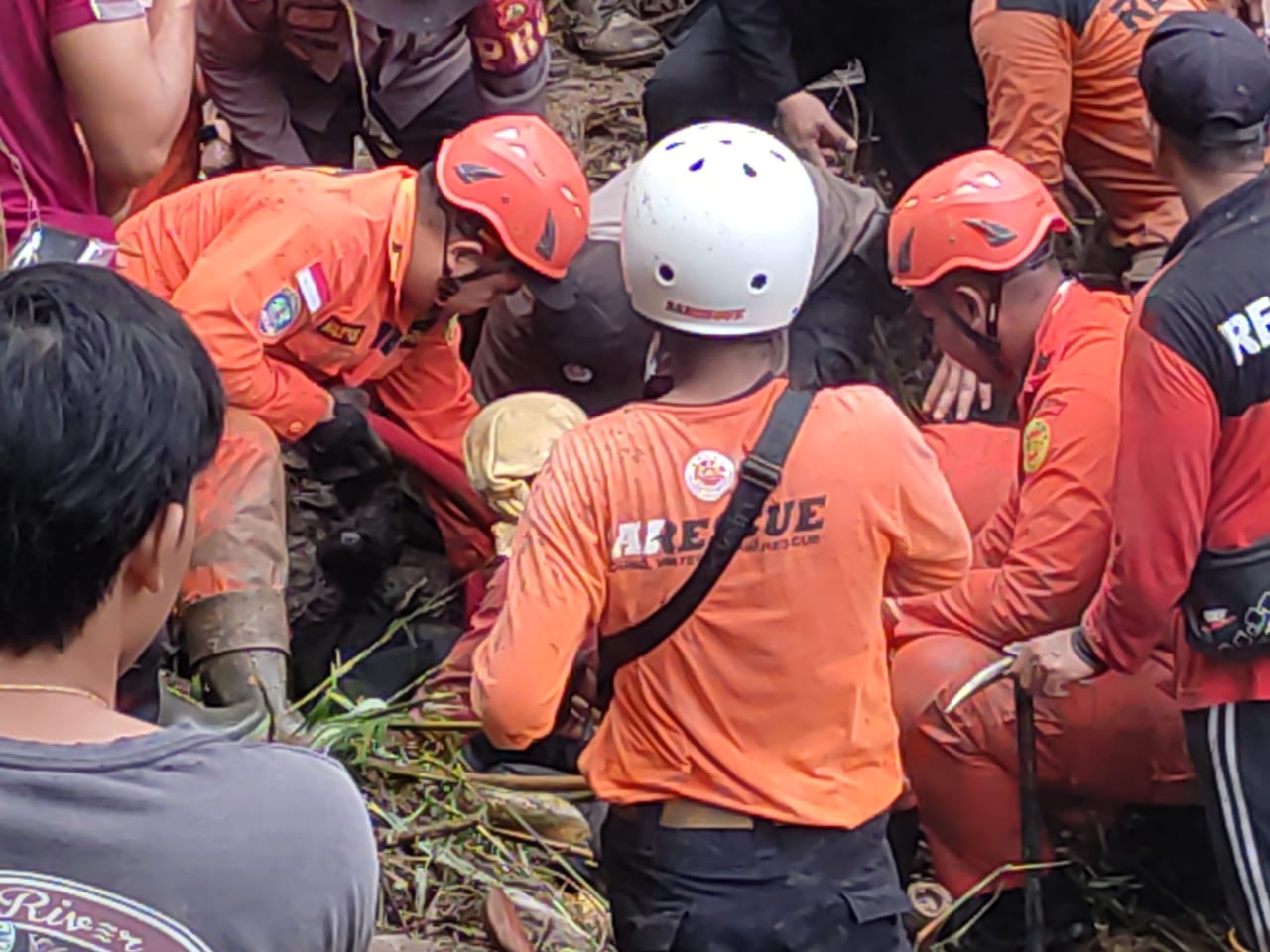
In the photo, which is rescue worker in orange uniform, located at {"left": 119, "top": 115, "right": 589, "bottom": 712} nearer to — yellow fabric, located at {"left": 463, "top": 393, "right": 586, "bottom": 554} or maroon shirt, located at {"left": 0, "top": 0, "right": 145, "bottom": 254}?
yellow fabric, located at {"left": 463, "top": 393, "right": 586, "bottom": 554}

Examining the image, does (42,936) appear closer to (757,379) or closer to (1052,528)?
(757,379)

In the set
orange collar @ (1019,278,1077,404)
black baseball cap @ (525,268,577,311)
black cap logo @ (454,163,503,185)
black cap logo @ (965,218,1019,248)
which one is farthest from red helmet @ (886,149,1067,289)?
black cap logo @ (454,163,503,185)

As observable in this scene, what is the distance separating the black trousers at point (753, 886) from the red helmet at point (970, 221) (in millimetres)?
1500

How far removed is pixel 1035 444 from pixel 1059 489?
11cm

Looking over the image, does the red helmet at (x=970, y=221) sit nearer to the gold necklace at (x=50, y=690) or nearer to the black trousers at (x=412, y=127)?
the black trousers at (x=412, y=127)

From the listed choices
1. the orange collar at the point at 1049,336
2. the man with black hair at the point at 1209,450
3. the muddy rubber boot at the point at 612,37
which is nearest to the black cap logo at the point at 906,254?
the orange collar at the point at 1049,336

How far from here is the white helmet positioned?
3133 mm

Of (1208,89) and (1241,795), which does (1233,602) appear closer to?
(1241,795)

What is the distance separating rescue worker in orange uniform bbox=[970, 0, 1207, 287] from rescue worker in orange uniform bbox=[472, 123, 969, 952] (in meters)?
2.22

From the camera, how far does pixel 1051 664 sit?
386 centimetres

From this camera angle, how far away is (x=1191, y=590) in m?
3.62

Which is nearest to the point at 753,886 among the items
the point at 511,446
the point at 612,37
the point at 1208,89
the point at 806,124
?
the point at 1208,89

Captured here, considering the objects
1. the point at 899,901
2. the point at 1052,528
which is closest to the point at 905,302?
the point at 1052,528

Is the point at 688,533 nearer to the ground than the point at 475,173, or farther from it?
farther from it
